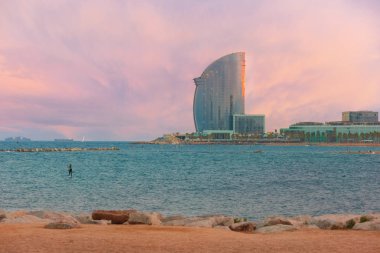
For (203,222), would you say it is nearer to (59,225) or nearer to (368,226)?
(59,225)

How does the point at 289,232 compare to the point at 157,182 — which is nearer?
the point at 289,232

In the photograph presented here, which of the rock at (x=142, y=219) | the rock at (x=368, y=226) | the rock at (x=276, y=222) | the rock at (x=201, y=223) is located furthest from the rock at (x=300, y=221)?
the rock at (x=142, y=219)

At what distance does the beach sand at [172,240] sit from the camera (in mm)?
13680

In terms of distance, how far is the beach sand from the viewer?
44.9ft

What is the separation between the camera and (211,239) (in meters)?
15.3

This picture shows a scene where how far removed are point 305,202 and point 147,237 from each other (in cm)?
2102

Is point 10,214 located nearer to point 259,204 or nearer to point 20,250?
point 20,250

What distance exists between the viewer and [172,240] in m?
15.0

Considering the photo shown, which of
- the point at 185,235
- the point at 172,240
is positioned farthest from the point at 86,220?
the point at 172,240

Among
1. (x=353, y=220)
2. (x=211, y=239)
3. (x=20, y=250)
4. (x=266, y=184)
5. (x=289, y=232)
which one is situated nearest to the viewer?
(x=20, y=250)

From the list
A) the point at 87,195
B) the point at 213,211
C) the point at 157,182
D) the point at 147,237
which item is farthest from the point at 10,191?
the point at 147,237

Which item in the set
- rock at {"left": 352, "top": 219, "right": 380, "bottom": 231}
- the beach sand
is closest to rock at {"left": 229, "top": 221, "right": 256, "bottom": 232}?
the beach sand

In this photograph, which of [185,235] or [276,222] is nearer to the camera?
[185,235]

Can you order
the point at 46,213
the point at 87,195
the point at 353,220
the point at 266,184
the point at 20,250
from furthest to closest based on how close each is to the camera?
1. the point at 266,184
2. the point at 87,195
3. the point at 46,213
4. the point at 353,220
5. the point at 20,250
